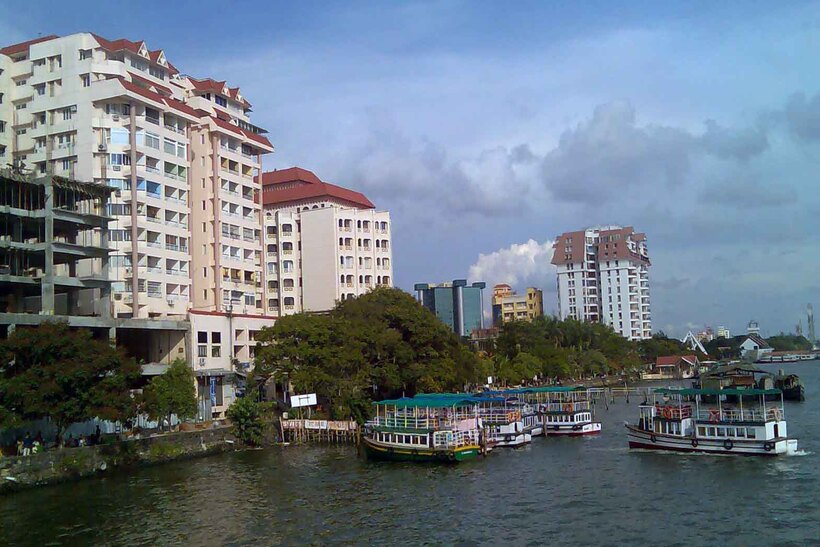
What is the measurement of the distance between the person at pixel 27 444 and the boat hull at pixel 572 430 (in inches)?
1479

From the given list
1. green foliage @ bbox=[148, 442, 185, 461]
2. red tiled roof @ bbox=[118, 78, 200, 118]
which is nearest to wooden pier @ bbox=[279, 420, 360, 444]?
green foliage @ bbox=[148, 442, 185, 461]

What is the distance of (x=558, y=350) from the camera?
405 feet

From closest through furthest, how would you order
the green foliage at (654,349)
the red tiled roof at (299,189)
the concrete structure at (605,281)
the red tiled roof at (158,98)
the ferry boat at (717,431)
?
the ferry boat at (717,431) < the red tiled roof at (158,98) < the red tiled roof at (299,189) < the green foliage at (654,349) < the concrete structure at (605,281)

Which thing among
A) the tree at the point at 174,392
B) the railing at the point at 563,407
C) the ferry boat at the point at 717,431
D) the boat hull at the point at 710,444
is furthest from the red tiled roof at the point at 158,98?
the ferry boat at the point at 717,431

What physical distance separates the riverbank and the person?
1.33 meters

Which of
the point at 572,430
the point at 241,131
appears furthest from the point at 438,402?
the point at 241,131

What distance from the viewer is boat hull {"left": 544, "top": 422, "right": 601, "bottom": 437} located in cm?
6162

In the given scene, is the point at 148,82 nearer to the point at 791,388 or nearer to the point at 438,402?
the point at 438,402

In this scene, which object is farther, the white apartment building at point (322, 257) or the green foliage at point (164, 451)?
the white apartment building at point (322, 257)

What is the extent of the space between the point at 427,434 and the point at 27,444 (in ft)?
78.4

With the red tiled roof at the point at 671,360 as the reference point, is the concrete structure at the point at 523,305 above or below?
above

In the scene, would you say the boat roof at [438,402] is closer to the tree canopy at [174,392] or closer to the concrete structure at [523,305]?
the tree canopy at [174,392]

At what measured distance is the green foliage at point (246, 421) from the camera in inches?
2249

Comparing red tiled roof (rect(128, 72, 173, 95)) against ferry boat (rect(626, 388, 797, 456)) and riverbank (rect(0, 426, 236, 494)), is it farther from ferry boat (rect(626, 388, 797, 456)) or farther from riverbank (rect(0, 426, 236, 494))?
ferry boat (rect(626, 388, 797, 456))
